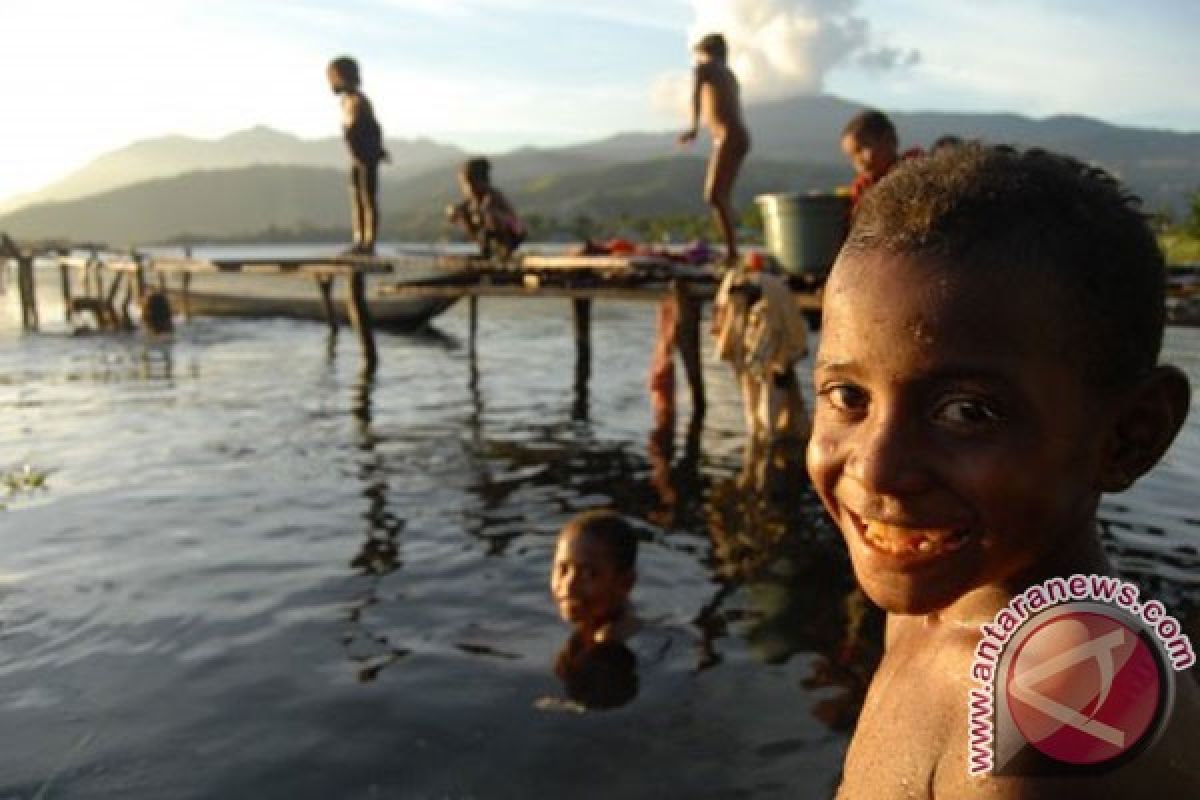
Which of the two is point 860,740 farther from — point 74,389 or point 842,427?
point 74,389

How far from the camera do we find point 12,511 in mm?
8938

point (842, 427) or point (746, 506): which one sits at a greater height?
point (842, 427)

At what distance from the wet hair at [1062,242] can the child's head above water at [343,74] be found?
14.4m

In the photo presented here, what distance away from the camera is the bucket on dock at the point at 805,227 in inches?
404

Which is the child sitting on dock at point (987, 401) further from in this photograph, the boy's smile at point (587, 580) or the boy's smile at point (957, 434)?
the boy's smile at point (587, 580)

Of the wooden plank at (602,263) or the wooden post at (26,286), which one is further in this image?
the wooden post at (26,286)

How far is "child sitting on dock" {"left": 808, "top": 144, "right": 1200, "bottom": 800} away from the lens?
1.50m

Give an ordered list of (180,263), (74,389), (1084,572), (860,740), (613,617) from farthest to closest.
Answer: (180,263) → (74,389) → (613,617) → (860,740) → (1084,572)

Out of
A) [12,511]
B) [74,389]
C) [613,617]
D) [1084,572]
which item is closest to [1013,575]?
[1084,572]

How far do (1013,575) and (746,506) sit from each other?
747 cm

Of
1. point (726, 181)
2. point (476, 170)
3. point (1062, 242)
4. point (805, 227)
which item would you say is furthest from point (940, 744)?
point (476, 170)

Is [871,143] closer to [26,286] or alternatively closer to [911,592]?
[911,592]

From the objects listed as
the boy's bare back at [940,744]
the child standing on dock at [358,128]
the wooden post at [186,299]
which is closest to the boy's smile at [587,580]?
the boy's bare back at [940,744]

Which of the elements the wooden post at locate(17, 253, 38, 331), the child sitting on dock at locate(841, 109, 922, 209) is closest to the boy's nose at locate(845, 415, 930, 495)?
the child sitting on dock at locate(841, 109, 922, 209)
